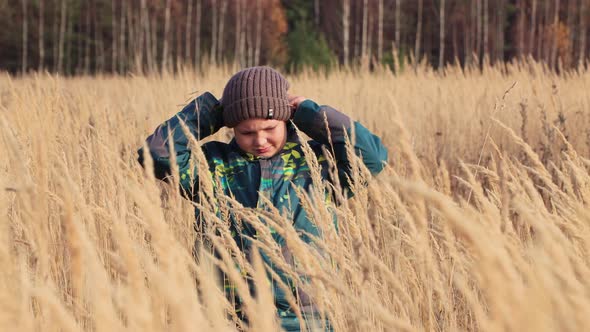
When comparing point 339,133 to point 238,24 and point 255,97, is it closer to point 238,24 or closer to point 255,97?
point 255,97

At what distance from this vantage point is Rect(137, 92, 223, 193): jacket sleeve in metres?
2.12

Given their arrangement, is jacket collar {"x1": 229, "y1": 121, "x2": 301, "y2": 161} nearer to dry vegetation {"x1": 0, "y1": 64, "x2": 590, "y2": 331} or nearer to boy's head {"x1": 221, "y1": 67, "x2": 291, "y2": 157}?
boy's head {"x1": 221, "y1": 67, "x2": 291, "y2": 157}

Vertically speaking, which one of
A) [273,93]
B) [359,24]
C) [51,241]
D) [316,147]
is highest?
[359,24]

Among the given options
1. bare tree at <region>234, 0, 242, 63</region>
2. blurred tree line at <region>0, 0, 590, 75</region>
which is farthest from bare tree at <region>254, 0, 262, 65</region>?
bare tree at <region>234, 0, 242, 63</region>

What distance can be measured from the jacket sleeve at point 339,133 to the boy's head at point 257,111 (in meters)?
0.07

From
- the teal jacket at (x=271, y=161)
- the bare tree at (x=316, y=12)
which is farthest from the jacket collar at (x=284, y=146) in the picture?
the bare tree at (x=316, y=12)

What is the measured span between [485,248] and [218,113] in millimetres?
1820

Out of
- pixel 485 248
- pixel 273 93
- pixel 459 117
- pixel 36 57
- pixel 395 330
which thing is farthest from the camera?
pixel 36 57

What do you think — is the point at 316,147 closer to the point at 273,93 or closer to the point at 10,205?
the point at 273,93

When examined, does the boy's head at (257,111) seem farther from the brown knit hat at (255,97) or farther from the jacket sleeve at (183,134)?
the jacket sleeve at (183,134)

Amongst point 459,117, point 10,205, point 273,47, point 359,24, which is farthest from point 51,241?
point 359,24

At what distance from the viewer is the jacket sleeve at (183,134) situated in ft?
6.94

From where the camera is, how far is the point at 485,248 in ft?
1.93

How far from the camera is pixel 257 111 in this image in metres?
2.05
